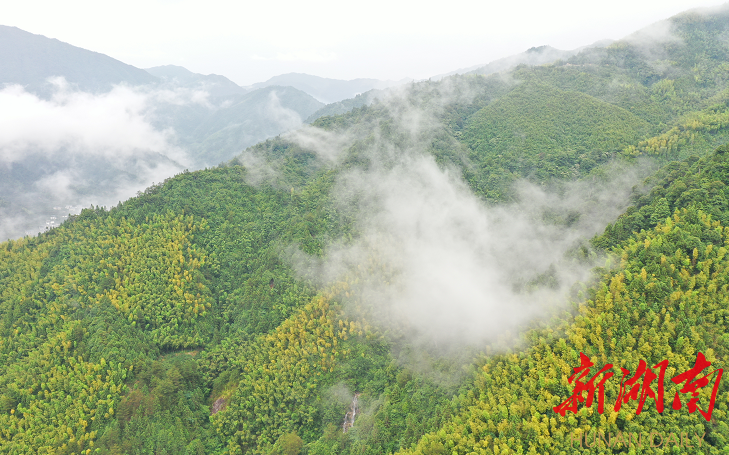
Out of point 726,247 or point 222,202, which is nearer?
point 726,247

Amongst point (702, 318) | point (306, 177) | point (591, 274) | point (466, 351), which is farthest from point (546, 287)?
point (306, 177)

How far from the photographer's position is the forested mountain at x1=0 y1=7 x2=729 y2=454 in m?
34.4

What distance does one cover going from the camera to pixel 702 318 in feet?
111

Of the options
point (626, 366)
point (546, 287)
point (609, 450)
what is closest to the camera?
point (609, 450)

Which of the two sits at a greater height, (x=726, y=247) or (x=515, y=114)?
(x=515, y=114)

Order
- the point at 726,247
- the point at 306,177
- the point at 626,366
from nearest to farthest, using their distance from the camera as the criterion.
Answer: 1. the point at 626,366
2. the point at 726,247
3. the point at 306,177

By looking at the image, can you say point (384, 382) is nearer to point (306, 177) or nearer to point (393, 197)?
point (393, 197)

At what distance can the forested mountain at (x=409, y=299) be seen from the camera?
113 feet

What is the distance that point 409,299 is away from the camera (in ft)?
222

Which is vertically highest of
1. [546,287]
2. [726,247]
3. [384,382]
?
[726,247]

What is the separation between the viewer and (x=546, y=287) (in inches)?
2024

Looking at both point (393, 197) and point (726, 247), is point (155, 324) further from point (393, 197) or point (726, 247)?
point (726, 247)

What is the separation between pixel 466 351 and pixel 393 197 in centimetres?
5786

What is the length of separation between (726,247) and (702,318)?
982cm
